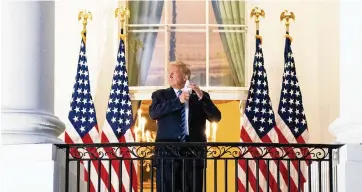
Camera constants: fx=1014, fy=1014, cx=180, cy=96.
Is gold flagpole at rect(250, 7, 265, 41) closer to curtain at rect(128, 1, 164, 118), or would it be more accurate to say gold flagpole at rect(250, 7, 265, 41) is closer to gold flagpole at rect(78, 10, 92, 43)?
curtain at rect(128, 1, 164, 118)

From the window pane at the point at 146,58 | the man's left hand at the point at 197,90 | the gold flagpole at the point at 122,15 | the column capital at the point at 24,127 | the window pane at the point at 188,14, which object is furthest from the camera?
the window pane at the point at 188,14

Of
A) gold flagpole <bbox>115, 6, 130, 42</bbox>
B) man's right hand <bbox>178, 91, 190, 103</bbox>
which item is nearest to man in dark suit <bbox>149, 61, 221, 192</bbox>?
man's right hand <bbox>178, 91, 190, 103</bbox>

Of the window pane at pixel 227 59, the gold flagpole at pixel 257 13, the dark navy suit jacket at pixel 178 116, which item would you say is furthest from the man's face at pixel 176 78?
the window pane at pixel 227 59

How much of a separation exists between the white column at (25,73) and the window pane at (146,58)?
5533 mm

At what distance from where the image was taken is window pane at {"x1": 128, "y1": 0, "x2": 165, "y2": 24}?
49.3ft

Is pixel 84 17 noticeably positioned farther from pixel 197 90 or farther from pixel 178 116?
pixel 197 90

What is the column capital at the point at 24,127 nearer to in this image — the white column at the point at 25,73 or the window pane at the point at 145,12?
the white column at the point at 25,73

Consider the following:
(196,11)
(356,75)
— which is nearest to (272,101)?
(196,11)

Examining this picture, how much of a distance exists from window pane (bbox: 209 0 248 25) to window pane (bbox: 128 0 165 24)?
0.83 metres

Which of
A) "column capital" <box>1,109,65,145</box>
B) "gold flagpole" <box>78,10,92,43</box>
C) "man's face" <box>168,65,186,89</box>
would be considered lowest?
"column capital" <box>1,109,65,145</box>

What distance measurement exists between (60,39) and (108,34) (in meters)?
0.70

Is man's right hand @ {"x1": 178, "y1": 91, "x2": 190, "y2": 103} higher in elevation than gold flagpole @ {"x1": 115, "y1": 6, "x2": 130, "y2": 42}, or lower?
lower

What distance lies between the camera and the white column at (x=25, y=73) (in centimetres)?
920

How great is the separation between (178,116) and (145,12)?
5.03 m
